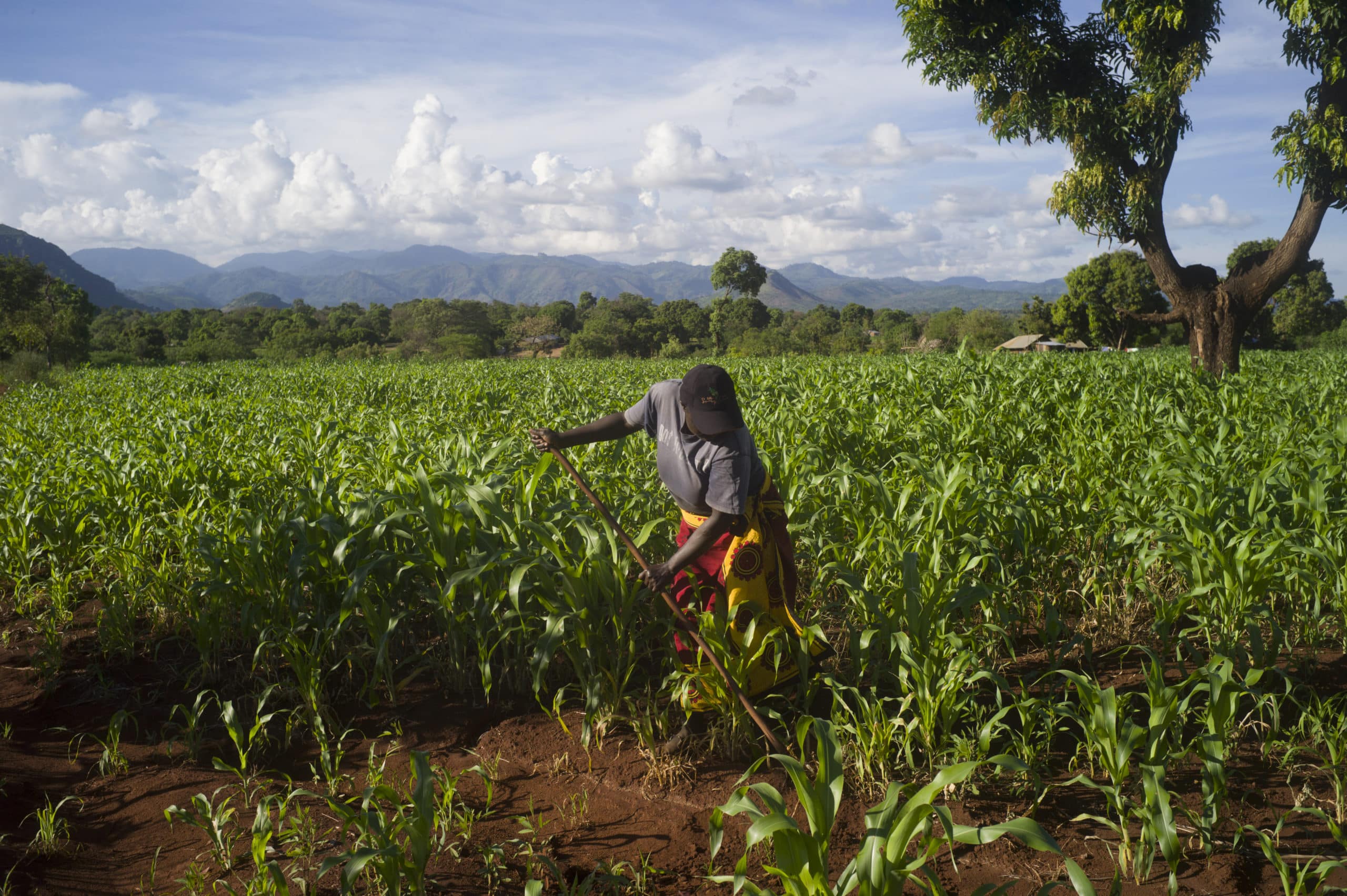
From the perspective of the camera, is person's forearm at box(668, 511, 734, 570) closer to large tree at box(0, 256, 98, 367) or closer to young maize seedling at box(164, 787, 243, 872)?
young maize seedling at box(164, 787, 243, 872)

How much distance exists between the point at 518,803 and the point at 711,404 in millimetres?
1627

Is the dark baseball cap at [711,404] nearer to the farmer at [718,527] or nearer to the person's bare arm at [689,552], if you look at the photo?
the farmer at [718,527]

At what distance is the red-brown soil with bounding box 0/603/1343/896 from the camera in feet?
7.56

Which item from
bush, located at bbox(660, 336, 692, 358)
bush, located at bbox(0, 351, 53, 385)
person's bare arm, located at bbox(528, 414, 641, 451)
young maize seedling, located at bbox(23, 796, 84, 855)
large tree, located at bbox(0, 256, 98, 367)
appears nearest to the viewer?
young maize seedling, located at bbox(23, 796, 84, 855)

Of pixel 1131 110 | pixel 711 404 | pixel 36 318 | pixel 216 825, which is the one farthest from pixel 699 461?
pixel 36 318

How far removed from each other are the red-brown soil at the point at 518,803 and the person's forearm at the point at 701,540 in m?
0.78

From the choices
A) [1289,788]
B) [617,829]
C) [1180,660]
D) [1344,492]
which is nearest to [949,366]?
[1344,492]

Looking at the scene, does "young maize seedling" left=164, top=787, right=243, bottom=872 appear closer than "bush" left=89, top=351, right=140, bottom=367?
Yes

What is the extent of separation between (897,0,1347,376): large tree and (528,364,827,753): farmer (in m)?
A: 11.7

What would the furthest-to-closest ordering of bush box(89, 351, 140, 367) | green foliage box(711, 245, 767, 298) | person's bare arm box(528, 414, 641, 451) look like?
green foliage box(711, 245, 767, 298) < bush box(89, 351, 140, 367) < person's bare arm box(528, 414, 641, 451)

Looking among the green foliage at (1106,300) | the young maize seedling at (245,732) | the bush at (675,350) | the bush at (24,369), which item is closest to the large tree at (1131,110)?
the young maize seedling at (245,732)

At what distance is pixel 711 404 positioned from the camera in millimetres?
2889

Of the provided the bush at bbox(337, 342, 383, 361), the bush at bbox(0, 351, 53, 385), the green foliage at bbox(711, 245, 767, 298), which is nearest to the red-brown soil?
the bush at bbox(0, 351, 53, 385)

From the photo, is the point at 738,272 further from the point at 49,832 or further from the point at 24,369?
the point at 49,832
